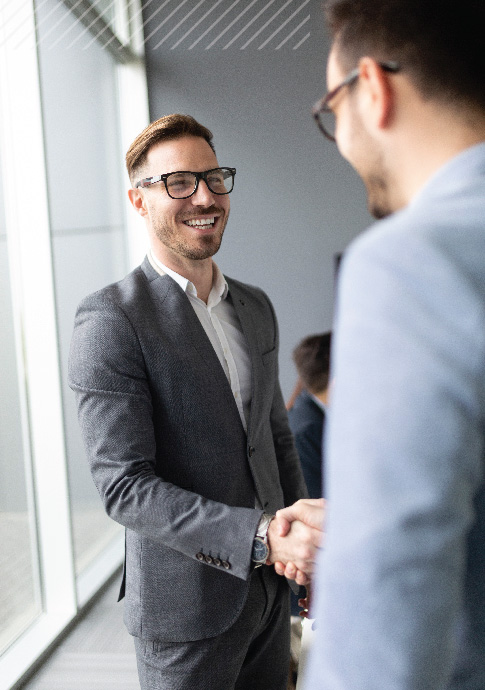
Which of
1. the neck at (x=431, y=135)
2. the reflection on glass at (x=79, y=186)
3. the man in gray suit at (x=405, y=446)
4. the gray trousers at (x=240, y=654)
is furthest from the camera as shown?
the reflection on glass at (x=79, y=186)

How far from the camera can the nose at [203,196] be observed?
170 centimetres

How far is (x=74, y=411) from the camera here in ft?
12.1

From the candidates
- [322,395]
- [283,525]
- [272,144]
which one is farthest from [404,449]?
[272,144]

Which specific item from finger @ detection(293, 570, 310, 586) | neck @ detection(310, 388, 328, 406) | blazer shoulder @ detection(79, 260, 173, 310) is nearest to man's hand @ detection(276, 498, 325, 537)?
finger @ detection(293, 570, 310, 586)

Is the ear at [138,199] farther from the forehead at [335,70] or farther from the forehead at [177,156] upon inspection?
the forehead at [335,70]

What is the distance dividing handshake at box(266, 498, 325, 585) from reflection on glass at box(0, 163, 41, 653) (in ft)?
5.75

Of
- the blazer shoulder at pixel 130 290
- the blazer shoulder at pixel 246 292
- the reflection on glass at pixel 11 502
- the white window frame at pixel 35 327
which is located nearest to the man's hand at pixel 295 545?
the blazer shoulder at pixel 130 290

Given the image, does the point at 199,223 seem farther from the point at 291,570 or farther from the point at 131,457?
the point at 291,570

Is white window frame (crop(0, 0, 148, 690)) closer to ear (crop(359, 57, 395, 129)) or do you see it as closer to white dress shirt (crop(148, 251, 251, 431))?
white dress shirt (crop(148, 251, 251, 431))

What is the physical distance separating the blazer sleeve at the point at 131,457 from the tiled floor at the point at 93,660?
1.75m

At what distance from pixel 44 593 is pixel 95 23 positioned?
319 centimetres

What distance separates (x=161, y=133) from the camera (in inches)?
68.2

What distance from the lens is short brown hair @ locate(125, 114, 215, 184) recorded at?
5.68ft

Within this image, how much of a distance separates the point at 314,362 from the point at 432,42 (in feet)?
6.51
